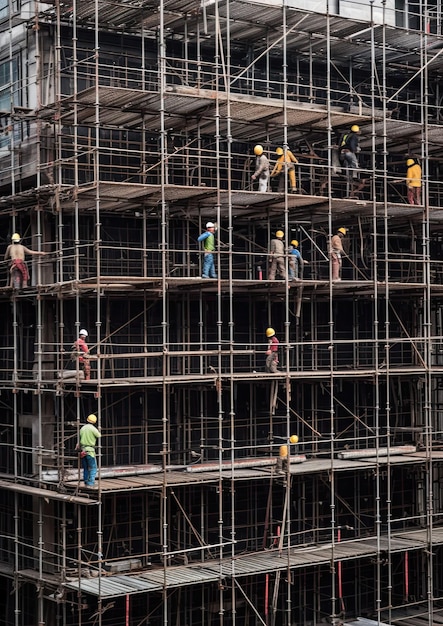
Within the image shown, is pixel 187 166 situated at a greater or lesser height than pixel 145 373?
Answer: greater

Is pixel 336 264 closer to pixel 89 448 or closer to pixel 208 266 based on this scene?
pixel 208 266

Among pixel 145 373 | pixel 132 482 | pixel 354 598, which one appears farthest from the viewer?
pixel 354 598

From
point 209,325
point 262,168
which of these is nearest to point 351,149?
point 262,168

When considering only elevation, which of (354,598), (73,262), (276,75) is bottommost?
(354,598)

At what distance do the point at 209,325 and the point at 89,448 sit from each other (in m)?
6.00

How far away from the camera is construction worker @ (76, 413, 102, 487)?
95.9 feet

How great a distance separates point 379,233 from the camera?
121 feet

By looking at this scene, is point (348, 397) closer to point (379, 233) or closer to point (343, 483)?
point (343, 483)

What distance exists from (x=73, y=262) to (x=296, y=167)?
7123 mm

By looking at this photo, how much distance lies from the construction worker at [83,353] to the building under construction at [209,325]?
186 millimetres

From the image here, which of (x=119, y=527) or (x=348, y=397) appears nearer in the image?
(x=119, y=527)

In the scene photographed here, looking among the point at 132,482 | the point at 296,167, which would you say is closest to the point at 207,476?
the point at 132,482

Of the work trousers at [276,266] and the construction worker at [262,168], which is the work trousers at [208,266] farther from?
the construction worker at [262,168]

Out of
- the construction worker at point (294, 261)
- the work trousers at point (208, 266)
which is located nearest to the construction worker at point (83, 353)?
the work trousers at point (208, 266)
